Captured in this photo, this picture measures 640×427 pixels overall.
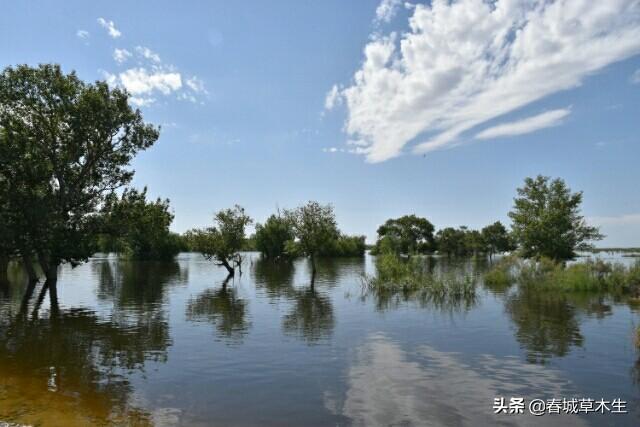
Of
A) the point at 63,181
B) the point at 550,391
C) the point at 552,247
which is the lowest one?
the point at 550,391

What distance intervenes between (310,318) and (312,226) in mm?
29869

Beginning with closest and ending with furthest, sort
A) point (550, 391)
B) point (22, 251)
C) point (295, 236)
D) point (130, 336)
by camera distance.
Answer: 1. point (550, 391)
2. point (130, 336)
3. point (22, 251)
4. point (295, 236)

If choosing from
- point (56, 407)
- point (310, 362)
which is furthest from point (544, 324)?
point (56, 407)

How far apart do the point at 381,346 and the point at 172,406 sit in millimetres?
9658

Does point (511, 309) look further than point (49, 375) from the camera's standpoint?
Yes

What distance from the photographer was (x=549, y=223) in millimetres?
57625

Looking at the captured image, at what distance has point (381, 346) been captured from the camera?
19109 millimetres

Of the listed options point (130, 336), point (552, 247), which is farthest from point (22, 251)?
point (552, 247)

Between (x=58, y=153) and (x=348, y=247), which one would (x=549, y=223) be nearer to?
(x=58, y=153)

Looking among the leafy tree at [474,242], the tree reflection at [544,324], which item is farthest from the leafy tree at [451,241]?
the tree reflection at [544,324]

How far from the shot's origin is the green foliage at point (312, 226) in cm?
5566

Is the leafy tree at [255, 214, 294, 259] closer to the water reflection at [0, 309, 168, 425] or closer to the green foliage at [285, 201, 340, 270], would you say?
the green foliage at [285, 201, 340, 270]

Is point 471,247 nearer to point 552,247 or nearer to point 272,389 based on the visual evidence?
point 552,247

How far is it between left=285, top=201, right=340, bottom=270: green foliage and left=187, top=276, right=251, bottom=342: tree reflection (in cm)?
1649
